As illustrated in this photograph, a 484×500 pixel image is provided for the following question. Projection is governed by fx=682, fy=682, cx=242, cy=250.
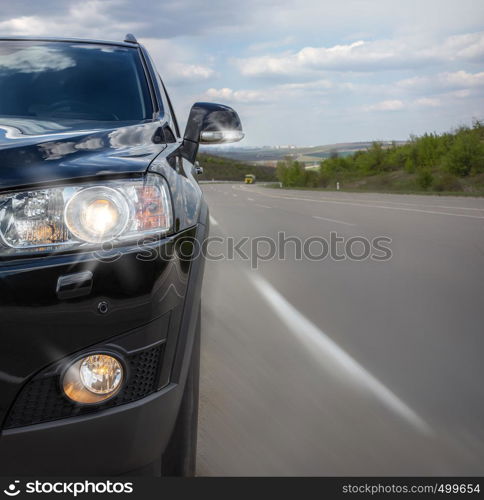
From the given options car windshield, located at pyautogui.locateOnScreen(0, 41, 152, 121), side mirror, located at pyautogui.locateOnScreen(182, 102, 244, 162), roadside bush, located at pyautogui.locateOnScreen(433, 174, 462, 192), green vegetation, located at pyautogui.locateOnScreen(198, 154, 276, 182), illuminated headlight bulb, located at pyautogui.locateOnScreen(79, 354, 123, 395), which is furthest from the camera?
green vegetation, located at pyautogui.locateOnScreen(198, 154, 276, 182)

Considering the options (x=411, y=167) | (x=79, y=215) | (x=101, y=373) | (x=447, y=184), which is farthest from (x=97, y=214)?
(x=411, y=167)

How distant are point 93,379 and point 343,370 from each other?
90.6 inches

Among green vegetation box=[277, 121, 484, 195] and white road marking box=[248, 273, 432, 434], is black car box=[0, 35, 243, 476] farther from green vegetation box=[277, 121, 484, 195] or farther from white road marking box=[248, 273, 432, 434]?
green vegetation box=[277, 121, 484, 195]

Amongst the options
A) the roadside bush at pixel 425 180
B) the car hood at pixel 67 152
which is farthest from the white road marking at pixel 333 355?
the roadside bush at pixel 425 180

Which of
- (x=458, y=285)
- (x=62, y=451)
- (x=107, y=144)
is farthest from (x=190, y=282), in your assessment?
(x=458, y=285)

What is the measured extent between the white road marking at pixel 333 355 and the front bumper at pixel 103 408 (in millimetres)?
1536

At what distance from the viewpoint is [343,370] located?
3.87m

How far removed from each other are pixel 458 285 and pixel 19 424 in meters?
5.39

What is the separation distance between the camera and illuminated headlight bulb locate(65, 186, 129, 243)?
1.82 meters

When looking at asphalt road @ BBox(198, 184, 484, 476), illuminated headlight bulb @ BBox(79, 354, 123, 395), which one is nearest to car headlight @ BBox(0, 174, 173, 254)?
illuminated headlight bulb @ BBox(79, 354, 123, 395)

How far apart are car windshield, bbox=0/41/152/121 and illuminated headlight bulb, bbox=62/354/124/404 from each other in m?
1.29

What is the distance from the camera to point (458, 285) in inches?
254

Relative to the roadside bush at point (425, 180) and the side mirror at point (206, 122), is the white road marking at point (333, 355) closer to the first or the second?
the side mirror at point (206, 122)

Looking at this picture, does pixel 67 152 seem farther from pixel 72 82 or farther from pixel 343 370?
pixel 343 370
